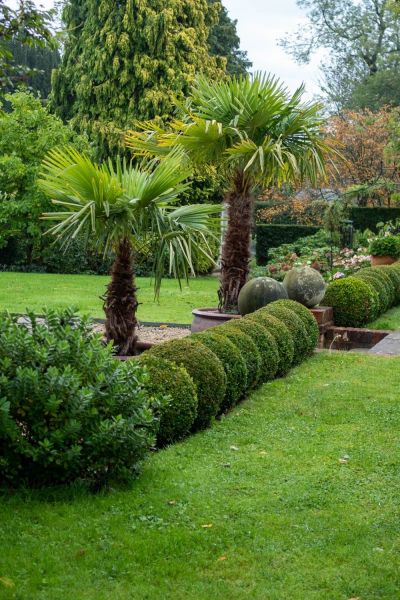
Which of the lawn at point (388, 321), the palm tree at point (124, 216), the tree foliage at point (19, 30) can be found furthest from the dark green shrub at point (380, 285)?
the tree foliage at point (19, 30)

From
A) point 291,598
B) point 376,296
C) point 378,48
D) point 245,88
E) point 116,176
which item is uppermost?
point 378,48

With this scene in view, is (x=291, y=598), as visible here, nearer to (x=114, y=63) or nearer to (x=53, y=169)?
(x=53, y=169)

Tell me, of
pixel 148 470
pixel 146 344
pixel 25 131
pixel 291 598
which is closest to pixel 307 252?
pixel 25 131

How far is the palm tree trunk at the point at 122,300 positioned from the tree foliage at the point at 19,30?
4.32 m

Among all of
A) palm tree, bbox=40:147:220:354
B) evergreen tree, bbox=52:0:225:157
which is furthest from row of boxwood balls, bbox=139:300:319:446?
evergreen tree, bbox=52:0:225:157

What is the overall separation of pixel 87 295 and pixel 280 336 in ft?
30.1

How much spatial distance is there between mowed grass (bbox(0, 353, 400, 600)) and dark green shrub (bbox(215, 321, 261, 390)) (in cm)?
110

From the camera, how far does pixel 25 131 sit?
22.0m

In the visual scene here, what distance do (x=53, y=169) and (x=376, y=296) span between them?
645 centimetres

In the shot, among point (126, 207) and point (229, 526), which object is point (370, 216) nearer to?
point (126, 207)

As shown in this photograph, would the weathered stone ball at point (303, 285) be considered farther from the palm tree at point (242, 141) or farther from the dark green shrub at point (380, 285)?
the dark green shrub at point (380, 285)

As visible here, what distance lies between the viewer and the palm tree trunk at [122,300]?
8.18m

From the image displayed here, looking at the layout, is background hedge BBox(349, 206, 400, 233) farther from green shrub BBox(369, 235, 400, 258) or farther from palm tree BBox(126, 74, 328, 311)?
palm tree BBox(126, 74, 328, 311)

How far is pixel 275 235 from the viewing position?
81.0 ft
